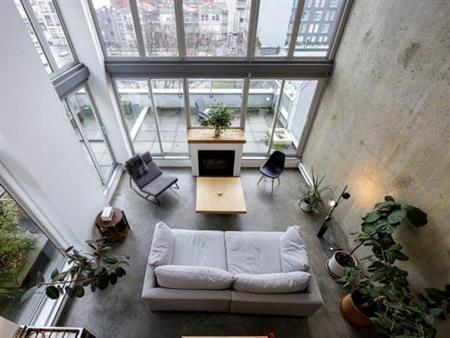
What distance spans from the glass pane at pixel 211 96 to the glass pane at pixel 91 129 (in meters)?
1.93

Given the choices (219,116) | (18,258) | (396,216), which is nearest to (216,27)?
(219,116)

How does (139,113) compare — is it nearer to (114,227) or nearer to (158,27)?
(158,27)

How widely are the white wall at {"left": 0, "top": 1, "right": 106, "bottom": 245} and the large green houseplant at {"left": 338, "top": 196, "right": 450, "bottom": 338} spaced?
3713 millimetres

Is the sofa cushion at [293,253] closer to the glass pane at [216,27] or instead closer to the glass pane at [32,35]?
the glass pane at [216,27]

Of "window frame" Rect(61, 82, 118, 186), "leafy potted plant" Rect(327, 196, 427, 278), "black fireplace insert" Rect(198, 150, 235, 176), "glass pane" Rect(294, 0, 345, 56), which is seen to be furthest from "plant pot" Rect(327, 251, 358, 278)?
"window frame" Rect(61, 82, 118, 186)

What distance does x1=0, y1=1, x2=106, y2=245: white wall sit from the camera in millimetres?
2188

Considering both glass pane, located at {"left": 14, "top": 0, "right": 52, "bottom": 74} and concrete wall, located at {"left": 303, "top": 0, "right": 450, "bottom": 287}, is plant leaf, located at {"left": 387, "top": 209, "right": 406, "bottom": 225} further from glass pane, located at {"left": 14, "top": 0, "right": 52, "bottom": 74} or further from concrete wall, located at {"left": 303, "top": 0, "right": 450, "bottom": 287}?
glass pane, located at {"left": 14, "top": 0, "right": 52, "bottom": 74}

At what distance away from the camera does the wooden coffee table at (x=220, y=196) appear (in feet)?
13.2

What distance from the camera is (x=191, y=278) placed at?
2564 millimetres

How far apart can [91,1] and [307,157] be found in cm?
500

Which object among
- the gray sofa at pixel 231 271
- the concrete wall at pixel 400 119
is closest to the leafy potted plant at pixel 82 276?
the gray sofa at pixel 231 271

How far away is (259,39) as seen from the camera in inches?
160

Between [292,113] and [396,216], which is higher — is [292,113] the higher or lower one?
the lower one

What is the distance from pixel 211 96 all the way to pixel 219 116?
1.86 ft
